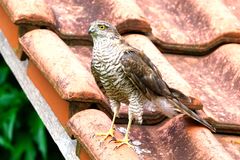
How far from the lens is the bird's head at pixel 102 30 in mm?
2809

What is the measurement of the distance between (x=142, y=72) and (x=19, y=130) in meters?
2.61


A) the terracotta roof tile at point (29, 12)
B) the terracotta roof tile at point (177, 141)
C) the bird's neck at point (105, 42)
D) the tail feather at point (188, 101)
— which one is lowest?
the terracotta roof tile at point (177, 141)

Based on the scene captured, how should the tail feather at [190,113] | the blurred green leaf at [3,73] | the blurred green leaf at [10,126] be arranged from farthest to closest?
the blurred green leaf at [3,73]
the blurred green leaf at [10,126]
the tail feather at [190,113]

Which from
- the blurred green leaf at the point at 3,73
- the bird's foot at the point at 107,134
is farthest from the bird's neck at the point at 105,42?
the blurred green leaf at the point at 3,73

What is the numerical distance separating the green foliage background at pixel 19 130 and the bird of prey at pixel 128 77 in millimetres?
2321

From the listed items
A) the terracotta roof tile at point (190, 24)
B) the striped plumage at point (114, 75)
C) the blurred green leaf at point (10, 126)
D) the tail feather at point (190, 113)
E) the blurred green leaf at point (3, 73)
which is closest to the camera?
the tail feather at point (190, 113)

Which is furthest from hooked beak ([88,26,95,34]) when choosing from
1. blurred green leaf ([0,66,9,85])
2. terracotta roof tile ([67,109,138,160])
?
blurred green leaf ([0,66,9,85])

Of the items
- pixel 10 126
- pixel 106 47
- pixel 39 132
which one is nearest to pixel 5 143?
pixel 10 126

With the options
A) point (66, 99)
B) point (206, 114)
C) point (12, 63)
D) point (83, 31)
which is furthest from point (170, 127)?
point (12, 63)

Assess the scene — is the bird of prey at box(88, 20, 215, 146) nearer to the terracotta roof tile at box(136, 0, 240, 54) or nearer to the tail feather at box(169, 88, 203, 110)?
the tail feather at box(169, 88, 203, 110)

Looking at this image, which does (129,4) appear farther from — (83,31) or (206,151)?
(206,151)

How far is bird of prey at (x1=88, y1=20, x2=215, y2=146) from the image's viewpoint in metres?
2.72

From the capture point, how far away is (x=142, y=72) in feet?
8.90

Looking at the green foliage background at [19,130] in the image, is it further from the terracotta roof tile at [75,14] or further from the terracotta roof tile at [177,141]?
the terracotta roof tile at [177,141]
